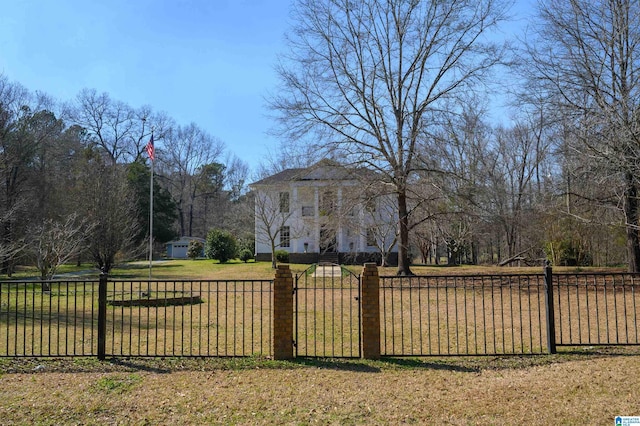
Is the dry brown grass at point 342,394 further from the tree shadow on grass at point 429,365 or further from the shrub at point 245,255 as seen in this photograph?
the shrub at point 245,255

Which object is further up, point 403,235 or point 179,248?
point 403,235

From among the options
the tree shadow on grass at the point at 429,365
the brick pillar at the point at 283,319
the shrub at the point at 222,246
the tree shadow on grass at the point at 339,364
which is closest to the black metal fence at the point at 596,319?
the tree shadow on grass at the point at 429,365

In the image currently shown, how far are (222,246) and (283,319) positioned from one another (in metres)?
30.5

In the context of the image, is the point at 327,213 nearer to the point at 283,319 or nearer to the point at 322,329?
the point at 322,329

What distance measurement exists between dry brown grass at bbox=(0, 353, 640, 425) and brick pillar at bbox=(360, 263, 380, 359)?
24cm

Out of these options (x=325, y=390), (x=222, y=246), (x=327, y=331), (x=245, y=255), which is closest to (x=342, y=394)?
(x=325, y=390)

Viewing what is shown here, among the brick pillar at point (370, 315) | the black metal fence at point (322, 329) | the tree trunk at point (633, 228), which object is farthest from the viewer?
the tree trunk at point (633, 228)

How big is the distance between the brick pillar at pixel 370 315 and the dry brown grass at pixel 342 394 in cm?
24

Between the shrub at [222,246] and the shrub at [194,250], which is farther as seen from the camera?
the shrub at [194,250]

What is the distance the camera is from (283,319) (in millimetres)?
6441

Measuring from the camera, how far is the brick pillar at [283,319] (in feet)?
21.1

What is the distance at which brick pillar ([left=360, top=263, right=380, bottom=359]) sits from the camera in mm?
6430

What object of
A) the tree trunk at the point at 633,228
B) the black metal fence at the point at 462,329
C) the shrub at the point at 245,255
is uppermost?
Answer: the tree trunk at the point at 633,228

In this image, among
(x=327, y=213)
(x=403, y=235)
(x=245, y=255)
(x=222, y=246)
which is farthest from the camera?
(x=245, y=255)
